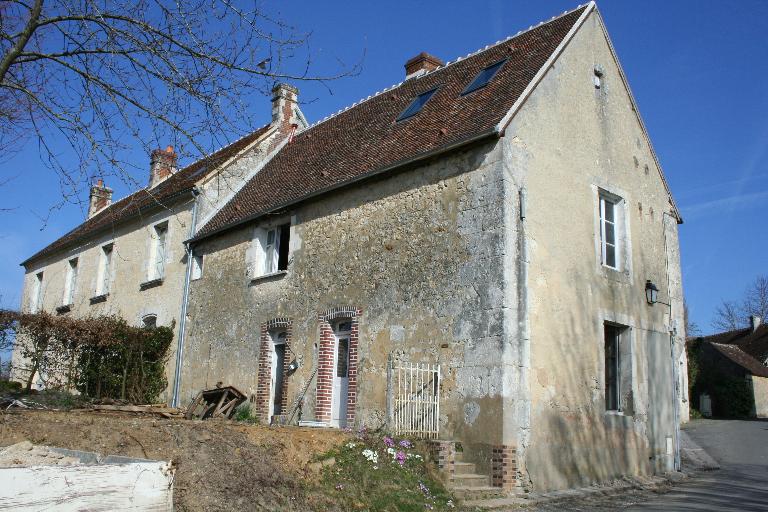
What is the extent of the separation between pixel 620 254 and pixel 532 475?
505 cm

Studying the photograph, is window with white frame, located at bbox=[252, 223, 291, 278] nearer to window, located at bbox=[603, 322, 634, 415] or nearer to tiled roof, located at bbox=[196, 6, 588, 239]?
tiled roof, located at bbox=[196, 6, 588, 239]

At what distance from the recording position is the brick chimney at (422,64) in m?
17.3

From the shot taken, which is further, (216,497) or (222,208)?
(222,208)

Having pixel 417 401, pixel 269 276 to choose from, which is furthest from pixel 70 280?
pixel 417 401

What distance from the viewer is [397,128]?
14.0 metres

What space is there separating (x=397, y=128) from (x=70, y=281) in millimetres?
15636

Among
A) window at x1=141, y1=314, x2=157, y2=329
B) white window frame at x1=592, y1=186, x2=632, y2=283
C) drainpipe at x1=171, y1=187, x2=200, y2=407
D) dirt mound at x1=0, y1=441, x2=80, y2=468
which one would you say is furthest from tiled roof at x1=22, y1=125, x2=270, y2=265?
dirt mound at x1=0, y1=441, x2=80, y2=468

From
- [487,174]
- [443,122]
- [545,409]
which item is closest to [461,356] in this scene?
[545,409]

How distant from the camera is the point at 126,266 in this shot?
2041cm

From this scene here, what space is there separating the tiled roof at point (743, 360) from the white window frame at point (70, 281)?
2993 centimetres

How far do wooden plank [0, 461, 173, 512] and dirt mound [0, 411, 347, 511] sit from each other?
274 cm

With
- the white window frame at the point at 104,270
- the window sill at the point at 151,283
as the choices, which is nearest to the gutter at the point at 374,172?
the window sill at the point at 151,283

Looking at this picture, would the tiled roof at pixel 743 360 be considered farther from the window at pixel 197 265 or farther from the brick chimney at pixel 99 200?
the brick chimney at pixel 99 200

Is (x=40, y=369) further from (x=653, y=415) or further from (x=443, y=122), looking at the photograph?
(x=653, y=415)
